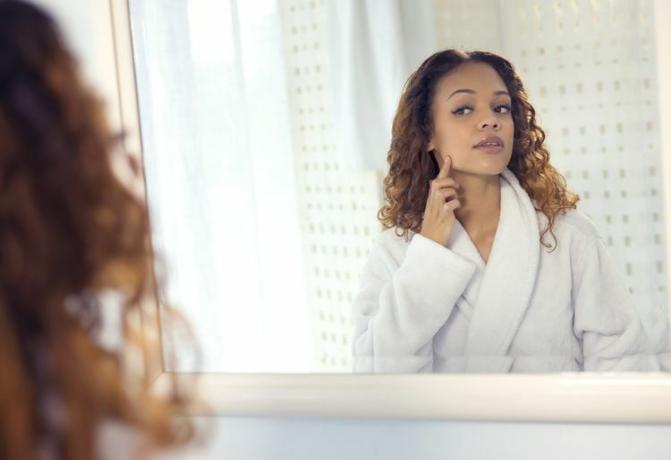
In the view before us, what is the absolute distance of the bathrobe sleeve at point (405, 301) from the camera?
109 cm

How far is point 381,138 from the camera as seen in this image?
1084mm

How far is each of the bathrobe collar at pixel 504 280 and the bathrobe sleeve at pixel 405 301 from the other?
0.9 inches

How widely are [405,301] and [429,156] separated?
0.56 feet

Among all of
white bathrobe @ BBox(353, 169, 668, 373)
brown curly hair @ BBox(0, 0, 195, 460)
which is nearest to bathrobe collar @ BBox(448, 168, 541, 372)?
white bathrobe @ BBox(353, 169, 668, 373)

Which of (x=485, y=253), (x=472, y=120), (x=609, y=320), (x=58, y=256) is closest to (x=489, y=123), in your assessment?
(x=472, y=120)

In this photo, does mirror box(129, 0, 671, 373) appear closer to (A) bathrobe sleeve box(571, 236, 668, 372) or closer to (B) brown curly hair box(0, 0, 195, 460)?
(A) bathrobe sleeve box(571, 236, 668, 372)

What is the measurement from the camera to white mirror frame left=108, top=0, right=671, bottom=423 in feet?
3.35

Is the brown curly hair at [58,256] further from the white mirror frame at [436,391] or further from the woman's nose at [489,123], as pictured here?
the woman's nose at [489,123]

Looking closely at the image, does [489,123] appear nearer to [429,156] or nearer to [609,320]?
[429,156]

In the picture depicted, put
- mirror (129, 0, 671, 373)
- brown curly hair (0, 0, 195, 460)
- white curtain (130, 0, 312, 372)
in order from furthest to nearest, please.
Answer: white curtain (130, 0, 312, 372) < mirror (129, 0, 671, 373) < brown curly hair (0, 0, 195, 460)

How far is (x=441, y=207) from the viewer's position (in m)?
1.09

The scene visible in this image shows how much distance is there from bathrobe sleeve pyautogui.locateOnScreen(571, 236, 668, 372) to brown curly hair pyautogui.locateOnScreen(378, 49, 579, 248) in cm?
6

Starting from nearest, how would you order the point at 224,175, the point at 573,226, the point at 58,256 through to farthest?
the point at 58,256
the point at 573,226
the point at 224,175

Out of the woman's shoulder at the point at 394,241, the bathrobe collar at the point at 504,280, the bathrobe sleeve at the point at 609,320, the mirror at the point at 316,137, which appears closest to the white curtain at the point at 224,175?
the mirror at the point at 316,137
